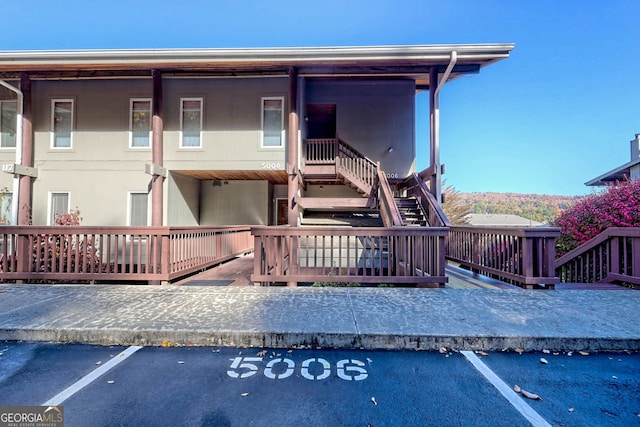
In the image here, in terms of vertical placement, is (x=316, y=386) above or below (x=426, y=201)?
below

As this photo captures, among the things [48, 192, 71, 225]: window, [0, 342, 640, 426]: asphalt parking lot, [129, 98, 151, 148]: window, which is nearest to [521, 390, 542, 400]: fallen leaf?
[0, 342, 640, 426]: asphalt parking lot

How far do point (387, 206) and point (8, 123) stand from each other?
12631mm

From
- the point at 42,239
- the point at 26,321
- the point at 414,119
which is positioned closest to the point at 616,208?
the point at 414,119

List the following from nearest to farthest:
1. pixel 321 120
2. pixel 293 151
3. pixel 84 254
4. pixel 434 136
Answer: pixel 84 254
pixel 293 151
pixel 434 136
pixel 321 120

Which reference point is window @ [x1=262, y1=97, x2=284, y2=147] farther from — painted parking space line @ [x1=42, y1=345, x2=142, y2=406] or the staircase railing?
painted parking space line @ [x1=42, y1=345, x2=142, y2=406]

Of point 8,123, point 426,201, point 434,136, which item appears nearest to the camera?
point 426,201

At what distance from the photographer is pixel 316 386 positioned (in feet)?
7.23

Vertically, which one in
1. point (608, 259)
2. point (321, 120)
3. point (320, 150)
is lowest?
point (608, 259)

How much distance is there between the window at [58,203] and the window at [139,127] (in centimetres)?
274

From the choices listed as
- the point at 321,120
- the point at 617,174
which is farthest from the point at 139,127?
the point at 617,174

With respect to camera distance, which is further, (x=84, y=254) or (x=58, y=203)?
(x=58, y=203)

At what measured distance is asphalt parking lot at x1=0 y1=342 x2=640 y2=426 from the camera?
187 centimetres

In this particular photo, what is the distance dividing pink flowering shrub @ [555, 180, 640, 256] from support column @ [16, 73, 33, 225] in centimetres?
1519

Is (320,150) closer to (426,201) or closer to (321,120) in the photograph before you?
(321,120)
